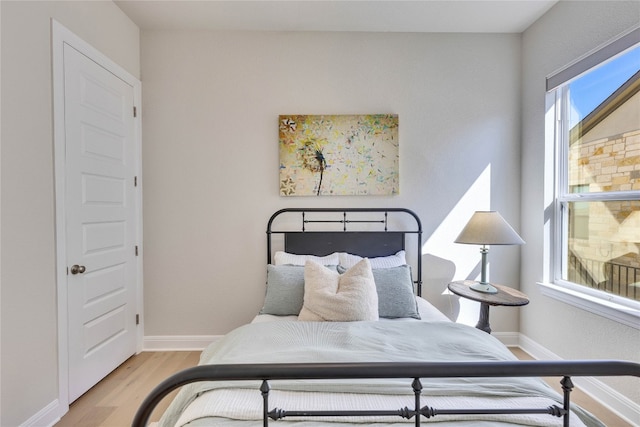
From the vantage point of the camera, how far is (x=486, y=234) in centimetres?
228

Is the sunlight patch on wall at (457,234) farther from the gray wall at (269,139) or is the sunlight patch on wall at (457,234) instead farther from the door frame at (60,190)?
the door frame at (60,190)

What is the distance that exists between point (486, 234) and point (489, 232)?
0.03 m

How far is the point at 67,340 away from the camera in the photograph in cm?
195

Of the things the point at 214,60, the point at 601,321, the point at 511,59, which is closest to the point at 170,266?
the point at 214,60

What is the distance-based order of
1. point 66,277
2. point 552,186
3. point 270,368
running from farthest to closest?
point 552,186
point 66,277
point 270,368

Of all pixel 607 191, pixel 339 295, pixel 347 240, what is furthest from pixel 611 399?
pixel 347 240

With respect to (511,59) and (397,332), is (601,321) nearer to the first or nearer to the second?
(397,332)

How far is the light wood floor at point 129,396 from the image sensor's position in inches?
73.5

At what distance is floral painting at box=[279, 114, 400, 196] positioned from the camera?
2.72 meters

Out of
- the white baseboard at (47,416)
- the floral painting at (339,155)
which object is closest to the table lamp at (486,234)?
the floral painting at (339,155)

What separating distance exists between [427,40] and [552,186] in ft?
5.50

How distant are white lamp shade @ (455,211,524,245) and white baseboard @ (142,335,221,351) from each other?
236 cm

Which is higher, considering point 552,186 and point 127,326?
point 552,186

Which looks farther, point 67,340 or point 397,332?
point 67,340
